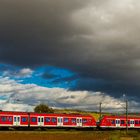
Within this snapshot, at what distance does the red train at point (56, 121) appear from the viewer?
60044mm

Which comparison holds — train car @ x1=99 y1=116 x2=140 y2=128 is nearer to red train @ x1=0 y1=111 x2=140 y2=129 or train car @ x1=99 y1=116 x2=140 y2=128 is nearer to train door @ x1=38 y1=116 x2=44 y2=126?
red train @ x1=0 y1=111 x2=140 y2=129

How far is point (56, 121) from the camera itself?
66625 mm

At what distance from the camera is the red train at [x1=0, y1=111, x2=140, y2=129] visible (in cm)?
6004

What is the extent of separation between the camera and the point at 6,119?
5934 cm

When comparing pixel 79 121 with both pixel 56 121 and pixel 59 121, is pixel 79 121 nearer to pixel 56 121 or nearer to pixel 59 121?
pixel 59 121

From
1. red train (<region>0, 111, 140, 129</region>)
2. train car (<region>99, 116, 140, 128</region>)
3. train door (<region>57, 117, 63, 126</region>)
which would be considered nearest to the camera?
red train (<region>0, 111, 140, 129</region>)

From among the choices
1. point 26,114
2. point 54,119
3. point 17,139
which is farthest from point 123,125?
point 17,139

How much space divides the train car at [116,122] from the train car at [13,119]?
20.0 metres

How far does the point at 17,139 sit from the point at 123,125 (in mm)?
44202

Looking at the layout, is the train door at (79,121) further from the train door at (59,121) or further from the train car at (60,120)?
the train door at (59,121)

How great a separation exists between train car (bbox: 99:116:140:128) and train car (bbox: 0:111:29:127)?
19967 mm

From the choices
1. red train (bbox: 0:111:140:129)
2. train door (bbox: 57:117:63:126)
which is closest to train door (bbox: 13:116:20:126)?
red train (bbox: 0:111:140:129)

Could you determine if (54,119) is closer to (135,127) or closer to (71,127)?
(71,127)

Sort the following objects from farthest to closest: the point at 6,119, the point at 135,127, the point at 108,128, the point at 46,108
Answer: the point at 46,108, the point at 135,127, the point at 108,128, the point at 6,119
